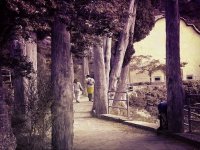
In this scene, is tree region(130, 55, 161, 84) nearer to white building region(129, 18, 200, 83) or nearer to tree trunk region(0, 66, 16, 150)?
white building region(129, 18, 200, 83)

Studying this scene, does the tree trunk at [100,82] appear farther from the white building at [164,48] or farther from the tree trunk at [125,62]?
the white building at [164,48]

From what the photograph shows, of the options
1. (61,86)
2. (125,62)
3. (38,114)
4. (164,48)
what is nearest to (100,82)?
(125,62)

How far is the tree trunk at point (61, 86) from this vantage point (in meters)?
10.3

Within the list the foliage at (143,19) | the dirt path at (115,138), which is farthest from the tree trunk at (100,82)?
the foliage at (143,19)

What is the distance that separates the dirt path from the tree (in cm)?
2066

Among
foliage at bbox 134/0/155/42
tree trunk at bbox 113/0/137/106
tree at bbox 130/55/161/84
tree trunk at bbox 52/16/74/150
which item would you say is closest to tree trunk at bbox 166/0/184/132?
tree trunk at bbox 52/16/74/150

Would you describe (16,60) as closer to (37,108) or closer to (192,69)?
(37,108)

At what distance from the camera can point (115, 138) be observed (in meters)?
13.3

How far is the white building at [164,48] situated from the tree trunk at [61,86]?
91.4 feet

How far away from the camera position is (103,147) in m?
11.8

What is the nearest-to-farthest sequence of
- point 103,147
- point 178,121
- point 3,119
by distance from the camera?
point 3,119, point 103,147, point 178,121

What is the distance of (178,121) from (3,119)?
6.37m

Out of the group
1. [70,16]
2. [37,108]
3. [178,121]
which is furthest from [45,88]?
[178,121]

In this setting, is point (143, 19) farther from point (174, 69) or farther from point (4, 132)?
point (4, 132)
